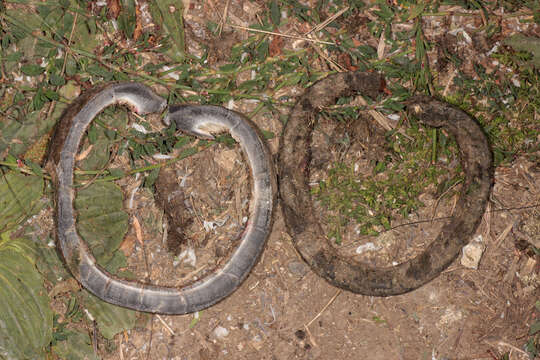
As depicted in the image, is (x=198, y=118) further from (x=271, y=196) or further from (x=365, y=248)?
(x=365, y=248)

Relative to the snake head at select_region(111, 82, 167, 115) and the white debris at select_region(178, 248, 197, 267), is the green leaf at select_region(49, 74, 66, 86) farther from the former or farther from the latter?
the white debris at select_region(178, 248, 197, 267)

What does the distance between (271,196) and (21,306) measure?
190 cm

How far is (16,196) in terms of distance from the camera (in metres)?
3.59

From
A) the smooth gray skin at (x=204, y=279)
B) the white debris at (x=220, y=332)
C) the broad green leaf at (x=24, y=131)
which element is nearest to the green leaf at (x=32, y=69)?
the broad green leaf at (x=24, y=131)

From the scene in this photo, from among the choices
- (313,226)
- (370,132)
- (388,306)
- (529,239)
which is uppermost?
(370,132)

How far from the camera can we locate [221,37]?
12.7ft

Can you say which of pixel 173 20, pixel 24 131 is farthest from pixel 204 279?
pixel 173 20

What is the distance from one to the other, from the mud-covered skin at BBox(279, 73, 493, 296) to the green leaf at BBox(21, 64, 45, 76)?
1883 mm

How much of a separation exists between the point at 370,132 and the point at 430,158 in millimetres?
499

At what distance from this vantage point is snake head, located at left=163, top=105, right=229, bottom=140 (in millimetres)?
3613

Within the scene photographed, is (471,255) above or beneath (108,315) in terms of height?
above

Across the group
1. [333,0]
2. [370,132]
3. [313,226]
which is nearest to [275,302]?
[313,226]

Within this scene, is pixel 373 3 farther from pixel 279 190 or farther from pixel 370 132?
pixel 279 190

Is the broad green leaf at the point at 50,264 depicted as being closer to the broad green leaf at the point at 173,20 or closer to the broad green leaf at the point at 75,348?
the broad green leaf at the point at 75,348
